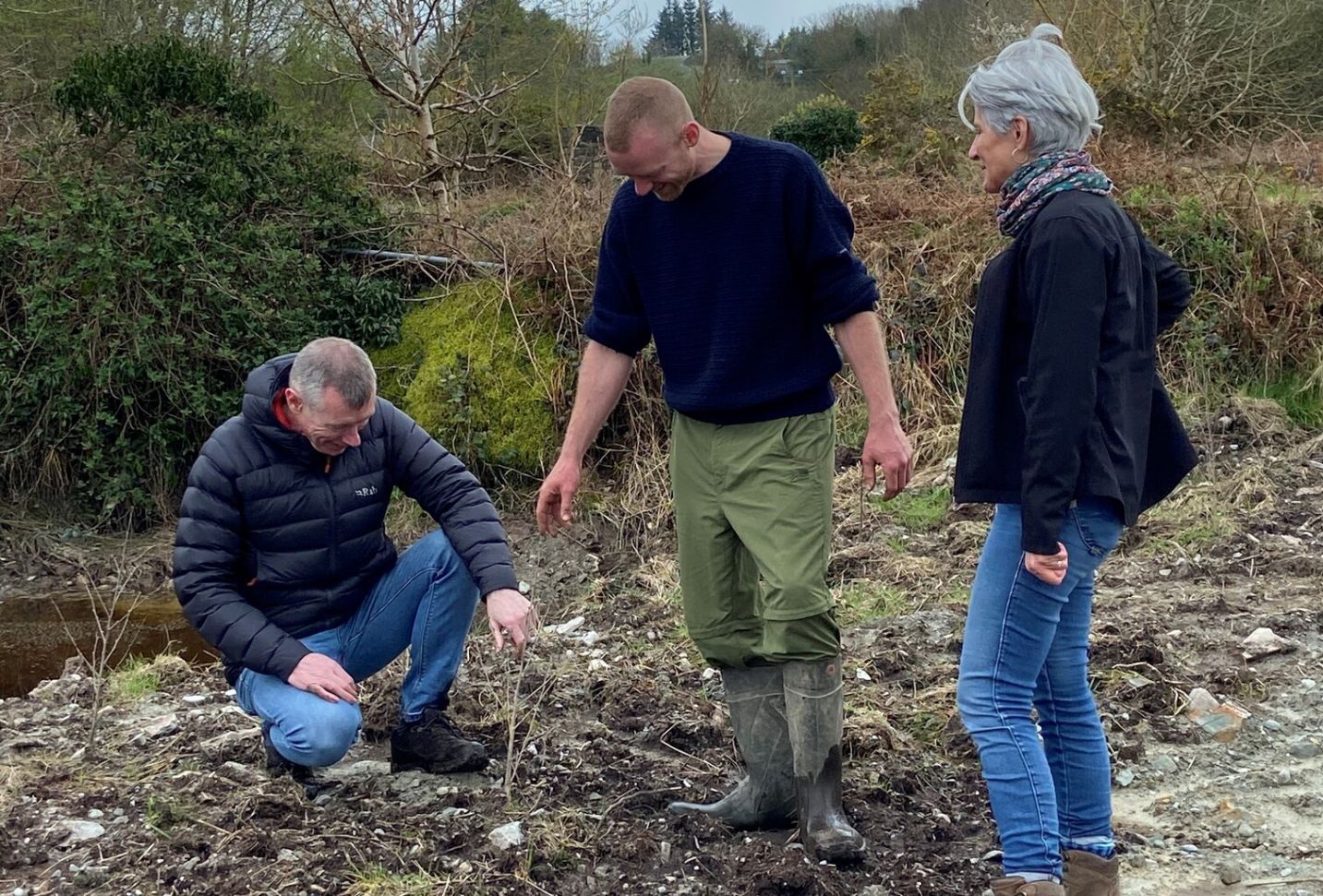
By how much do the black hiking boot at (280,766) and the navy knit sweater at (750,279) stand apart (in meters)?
1.72

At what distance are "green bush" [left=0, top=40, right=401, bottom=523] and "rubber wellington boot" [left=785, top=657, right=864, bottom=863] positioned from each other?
614cm

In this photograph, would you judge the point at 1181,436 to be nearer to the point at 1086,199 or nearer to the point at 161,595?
the point at 1086,199

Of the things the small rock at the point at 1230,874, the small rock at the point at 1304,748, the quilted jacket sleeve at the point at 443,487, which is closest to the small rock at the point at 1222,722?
the small rock at the point at 1304,748

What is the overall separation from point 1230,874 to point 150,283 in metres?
7.47

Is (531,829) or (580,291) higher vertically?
(580,291)

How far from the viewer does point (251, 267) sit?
8.68 meters

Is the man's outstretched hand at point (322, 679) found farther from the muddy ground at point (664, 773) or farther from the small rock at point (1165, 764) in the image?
the small rock at point (1165, 764)

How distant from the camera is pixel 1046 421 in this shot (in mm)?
2557

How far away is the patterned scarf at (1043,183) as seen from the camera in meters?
2.63

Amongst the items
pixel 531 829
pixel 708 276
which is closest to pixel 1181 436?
pixel 708 276

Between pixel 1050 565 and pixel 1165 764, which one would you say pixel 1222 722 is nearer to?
pixel 1165 764

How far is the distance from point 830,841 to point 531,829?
0.87 meters

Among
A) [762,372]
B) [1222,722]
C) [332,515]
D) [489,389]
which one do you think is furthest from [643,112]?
[489,389]

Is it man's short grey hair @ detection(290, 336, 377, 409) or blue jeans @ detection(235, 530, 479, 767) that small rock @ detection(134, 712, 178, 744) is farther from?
man's short grey hair @ detection(290, 336, 377, 409)
